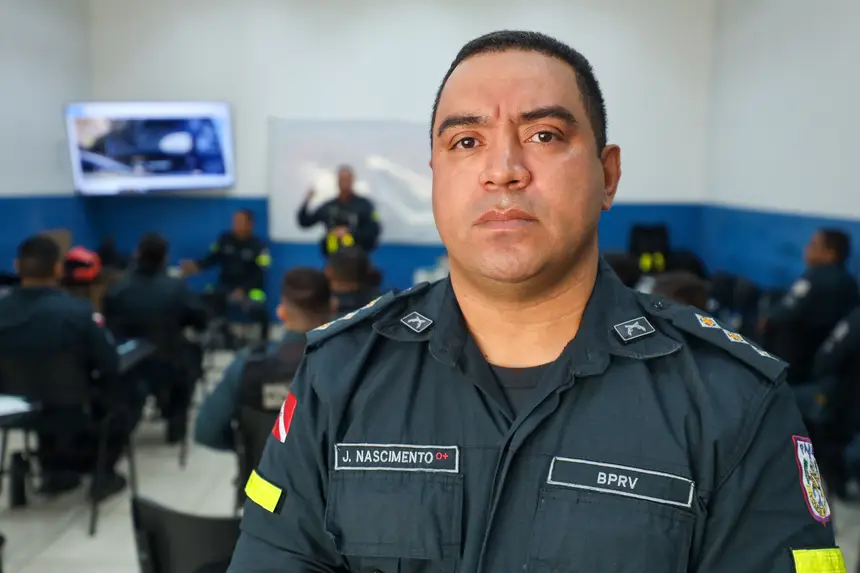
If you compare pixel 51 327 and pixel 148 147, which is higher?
pixel 148 147

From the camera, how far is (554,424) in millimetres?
1019

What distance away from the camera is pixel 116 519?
3.33 metres

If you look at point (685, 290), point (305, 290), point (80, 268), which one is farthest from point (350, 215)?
point (685, 290)

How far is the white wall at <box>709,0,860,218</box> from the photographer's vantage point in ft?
14.7

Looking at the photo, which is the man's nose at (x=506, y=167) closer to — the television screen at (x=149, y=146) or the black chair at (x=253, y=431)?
the black chair at (x=253, y=431)

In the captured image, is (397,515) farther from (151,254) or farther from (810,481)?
(151,254)

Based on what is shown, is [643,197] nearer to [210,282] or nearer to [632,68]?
[632,68]

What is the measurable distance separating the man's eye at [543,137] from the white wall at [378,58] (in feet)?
19.6

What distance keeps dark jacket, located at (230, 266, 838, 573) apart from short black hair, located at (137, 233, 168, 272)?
3.13 meters

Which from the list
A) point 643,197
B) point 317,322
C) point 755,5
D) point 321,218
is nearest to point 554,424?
point 317,322

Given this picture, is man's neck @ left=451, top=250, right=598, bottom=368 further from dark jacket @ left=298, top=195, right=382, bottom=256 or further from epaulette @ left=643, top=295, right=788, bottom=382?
dark jacket @ left=298, top=195, right=382, bottom=256

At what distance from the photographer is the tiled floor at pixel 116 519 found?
295cm

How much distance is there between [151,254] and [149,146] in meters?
3.11

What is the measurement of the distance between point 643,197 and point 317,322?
16.5ft
